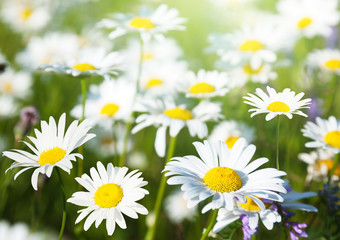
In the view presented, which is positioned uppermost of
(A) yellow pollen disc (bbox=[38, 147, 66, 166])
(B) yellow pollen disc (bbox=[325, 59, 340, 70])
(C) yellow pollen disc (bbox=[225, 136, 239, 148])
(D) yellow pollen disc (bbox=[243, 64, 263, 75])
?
(B) yellow pollen disc (bbox=[325, 59, 340, 70])

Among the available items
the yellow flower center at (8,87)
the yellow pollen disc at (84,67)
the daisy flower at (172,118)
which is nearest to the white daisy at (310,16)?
the daisy flower at (172,118)

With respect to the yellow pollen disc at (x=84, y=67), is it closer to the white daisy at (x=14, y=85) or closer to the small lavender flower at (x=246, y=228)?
the small lavender flower at (x=246, y=228)

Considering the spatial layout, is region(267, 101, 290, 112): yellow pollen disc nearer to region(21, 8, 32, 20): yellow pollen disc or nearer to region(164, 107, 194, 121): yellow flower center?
region(164, 107, 194, 121): yellow flower center

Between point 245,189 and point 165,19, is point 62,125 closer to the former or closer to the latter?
point 245,189

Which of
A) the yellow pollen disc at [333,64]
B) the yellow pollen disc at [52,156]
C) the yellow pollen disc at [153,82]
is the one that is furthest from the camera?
the yellow pollen disc at [153,82]

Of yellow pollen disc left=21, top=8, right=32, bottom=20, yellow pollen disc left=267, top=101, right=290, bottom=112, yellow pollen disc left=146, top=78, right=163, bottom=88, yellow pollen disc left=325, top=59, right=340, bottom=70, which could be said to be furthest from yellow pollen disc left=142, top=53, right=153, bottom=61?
yellow pollen disc left=267, top=101, right=290, bottom=112

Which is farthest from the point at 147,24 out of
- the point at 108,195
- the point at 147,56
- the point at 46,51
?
the point at 46,51
